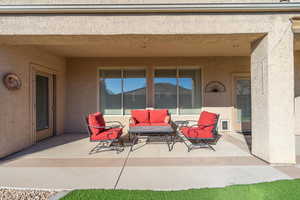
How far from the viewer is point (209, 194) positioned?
91.7 inches

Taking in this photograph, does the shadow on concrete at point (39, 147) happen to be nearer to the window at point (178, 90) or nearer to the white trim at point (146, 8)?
the white trim at point (146, 8)

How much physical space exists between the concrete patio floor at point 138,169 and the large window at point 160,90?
8.27 ft

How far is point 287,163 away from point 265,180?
1025mm

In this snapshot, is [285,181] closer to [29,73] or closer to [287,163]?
[287,163]

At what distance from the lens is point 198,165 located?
11.0 ft

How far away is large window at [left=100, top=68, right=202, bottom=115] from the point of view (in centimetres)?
679

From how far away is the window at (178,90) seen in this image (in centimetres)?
679

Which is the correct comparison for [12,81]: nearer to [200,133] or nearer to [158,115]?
[158,115]

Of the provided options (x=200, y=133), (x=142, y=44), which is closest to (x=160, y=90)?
(x=142, y=44)

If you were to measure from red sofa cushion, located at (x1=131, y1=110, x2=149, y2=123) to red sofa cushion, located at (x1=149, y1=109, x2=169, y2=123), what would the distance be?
0.60 feet

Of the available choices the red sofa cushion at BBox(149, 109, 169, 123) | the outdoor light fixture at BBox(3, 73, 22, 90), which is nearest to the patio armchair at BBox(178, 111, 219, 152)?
the red sofa cushion at BBox(149, 109, 169, 123)

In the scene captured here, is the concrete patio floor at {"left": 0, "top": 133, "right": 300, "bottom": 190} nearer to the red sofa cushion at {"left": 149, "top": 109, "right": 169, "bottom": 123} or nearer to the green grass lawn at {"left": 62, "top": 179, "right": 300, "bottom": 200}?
the green grass lawn at {"left": 62, "top": 179, "right": 300, "bottom": 200}

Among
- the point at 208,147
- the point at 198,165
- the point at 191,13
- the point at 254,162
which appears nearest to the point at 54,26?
the point at 191,13

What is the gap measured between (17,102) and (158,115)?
4.19 m
